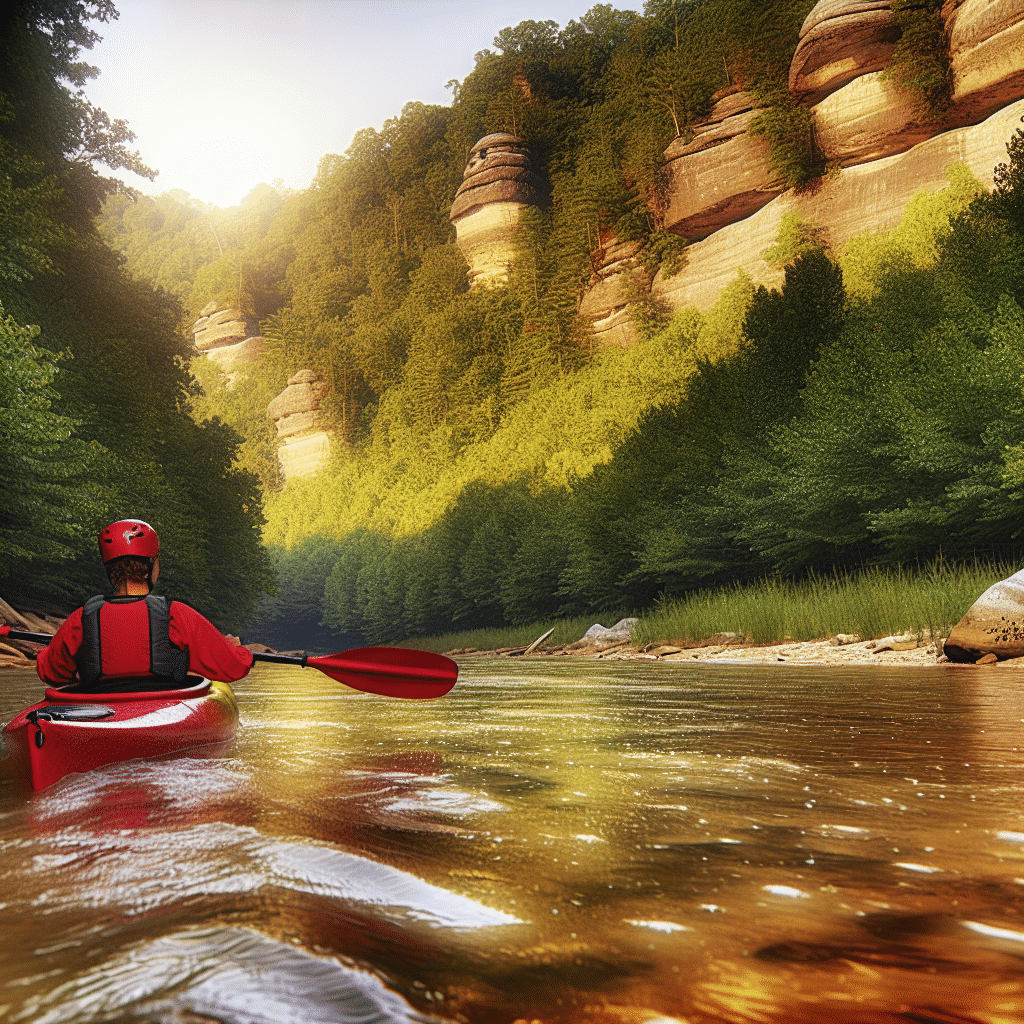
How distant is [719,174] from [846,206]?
30.3 ft

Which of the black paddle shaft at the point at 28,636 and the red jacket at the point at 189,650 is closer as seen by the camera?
the red jacket at the point at 189,650

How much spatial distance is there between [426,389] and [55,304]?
144 ft

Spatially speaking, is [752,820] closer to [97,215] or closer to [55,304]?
[55,304]

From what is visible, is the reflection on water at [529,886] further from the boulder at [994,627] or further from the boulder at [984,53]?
the boulder at [984,53]

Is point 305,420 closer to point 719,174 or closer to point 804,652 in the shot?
point 719,174

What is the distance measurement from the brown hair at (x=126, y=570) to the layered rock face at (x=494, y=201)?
66.4 meters

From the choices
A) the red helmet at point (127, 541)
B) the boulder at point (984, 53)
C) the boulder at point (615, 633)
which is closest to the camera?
the red helmet at point (127, 541)

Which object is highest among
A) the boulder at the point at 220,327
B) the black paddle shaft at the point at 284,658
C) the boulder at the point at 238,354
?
the boulder at the point at 220,327

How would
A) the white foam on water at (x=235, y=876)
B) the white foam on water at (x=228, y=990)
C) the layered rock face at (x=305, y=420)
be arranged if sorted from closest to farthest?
1. the white foam on water at (x=228, y=990)
2. the white foam on water at (x=235, y=876)
3. the layered rock face at (x=305, y=420)

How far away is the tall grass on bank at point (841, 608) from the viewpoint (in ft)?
48.2

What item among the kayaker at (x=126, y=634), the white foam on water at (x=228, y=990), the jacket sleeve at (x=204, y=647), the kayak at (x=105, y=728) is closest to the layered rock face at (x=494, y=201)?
the jacket sleeve at (x=204, y=647)

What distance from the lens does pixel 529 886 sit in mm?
2111

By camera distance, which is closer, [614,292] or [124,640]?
[124,640]

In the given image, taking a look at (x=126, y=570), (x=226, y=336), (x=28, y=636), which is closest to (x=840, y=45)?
(x=28, y=636)
